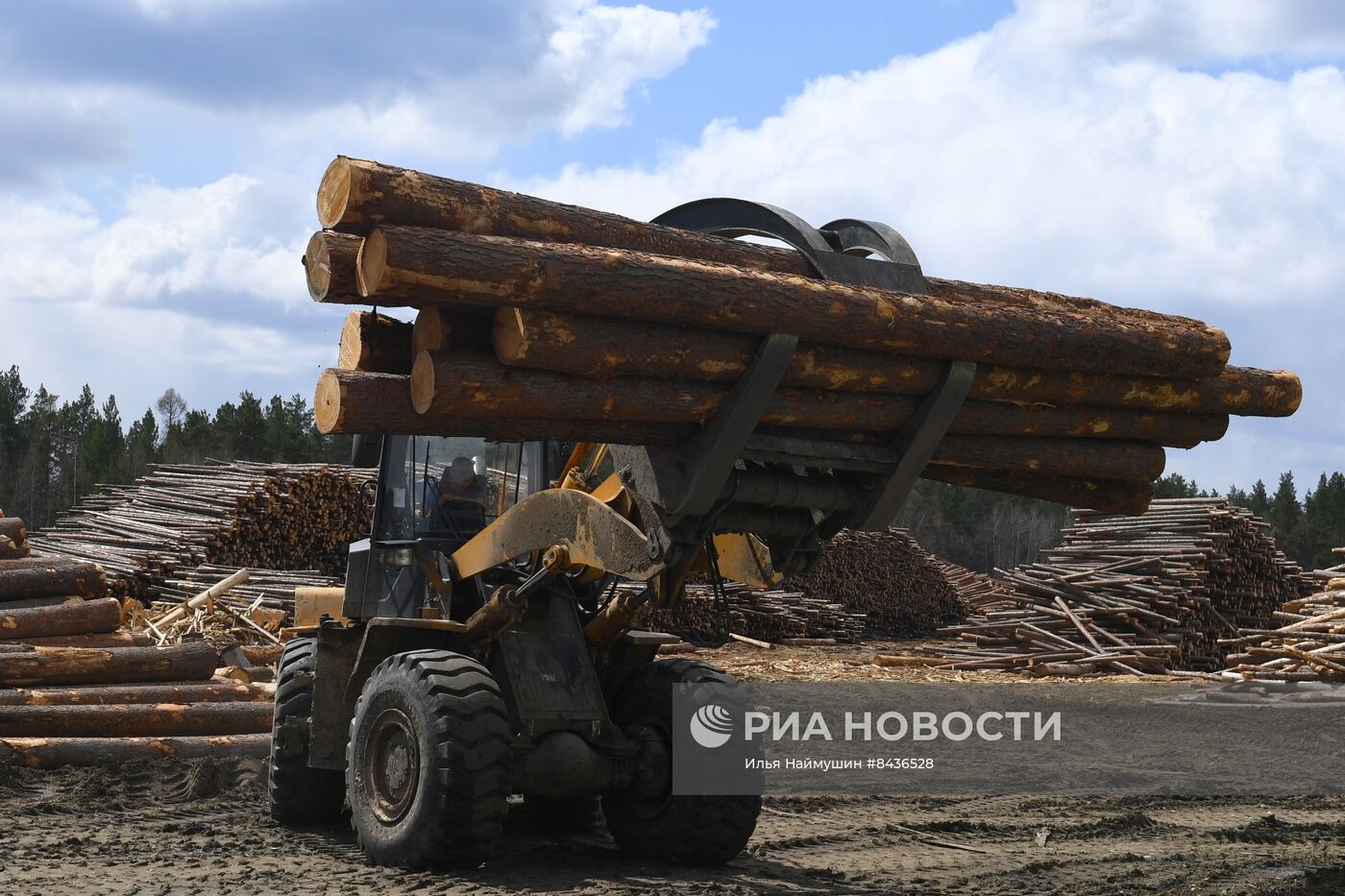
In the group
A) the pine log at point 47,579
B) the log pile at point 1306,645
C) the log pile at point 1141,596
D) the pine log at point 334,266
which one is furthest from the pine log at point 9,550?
the log pile at point 1306,645

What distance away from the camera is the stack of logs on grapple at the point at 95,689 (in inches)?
421

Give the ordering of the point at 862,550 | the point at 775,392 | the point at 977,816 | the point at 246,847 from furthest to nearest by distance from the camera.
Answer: the point at 862,550
the point at 977,816
the point at 246,847
the point at 775,392

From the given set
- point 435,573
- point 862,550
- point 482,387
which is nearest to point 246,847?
point 435,573

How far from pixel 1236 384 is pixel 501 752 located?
459 cm

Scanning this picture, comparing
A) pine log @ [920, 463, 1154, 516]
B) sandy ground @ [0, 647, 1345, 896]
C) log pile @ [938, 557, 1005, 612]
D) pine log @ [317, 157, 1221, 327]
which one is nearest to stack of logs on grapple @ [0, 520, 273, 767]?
sandy ground @ [0, 647, 1345, 896]

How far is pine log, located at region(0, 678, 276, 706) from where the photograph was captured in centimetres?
1107

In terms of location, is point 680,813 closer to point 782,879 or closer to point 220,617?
point 782,879

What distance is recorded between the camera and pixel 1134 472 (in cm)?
785

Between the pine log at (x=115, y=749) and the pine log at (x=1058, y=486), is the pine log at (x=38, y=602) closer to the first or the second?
the pine log at (x=115, y=749)

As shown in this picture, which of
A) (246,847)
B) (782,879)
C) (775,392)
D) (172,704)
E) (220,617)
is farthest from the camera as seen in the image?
(220,617)

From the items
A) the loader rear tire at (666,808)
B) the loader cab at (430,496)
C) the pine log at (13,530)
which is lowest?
the loader rear tire at (666,808)

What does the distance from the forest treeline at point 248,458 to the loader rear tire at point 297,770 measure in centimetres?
3763

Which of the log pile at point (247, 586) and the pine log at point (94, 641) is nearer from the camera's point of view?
the pine log at point (94, 641)

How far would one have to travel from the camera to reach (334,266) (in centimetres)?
593
